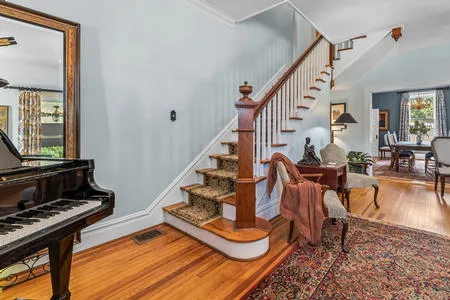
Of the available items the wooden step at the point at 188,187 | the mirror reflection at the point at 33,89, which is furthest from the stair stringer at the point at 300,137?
the mirror reflection at the point at 33,89

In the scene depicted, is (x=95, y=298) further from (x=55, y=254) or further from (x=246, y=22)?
(x=246, y=22)

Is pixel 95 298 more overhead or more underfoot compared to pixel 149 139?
more underfoot

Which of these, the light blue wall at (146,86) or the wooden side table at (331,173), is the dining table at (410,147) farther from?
the light blue wall at (146,86)

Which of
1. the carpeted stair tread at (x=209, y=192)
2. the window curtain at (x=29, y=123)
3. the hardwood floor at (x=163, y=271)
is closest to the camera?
the hardwood floor at (x=163, y=271)

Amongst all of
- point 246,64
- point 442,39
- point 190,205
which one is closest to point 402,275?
point 190,205

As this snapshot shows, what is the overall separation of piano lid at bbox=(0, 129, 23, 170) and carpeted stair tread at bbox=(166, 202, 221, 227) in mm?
1515

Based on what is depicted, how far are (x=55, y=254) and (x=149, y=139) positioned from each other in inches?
58.1

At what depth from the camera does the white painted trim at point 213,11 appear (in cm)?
305

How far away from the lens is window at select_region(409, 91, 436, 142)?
29.0 feet

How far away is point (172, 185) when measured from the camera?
9.54 feet

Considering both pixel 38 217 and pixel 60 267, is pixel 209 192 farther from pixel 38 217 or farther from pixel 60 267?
pixel 38 217

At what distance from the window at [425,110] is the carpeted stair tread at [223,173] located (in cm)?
916

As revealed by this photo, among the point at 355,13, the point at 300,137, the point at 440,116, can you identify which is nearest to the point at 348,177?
the point at 300,137

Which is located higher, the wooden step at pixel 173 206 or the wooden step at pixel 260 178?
the wooden step at pixel 260 178
